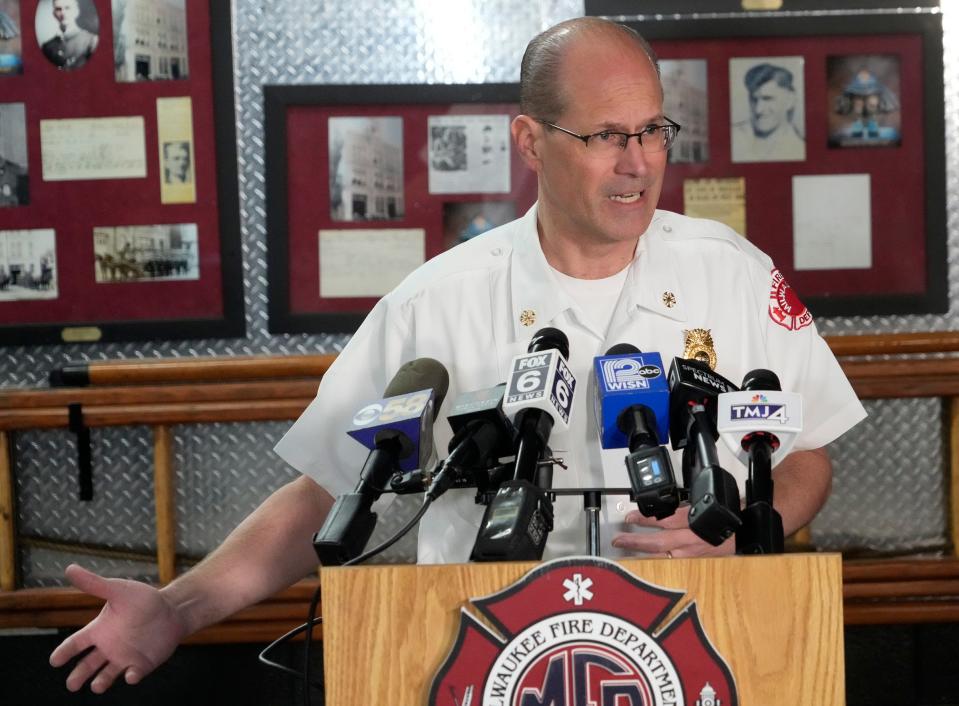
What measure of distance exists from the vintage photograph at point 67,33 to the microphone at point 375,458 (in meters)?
1.92

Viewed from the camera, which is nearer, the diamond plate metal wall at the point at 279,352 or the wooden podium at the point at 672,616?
the wooden podium at the point at 672,616

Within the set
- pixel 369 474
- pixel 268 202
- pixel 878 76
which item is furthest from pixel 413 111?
pixel 369 474

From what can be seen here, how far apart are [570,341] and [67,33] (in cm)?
167

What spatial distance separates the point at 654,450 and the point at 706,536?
0.29 feet

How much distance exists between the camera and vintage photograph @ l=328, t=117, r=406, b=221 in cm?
278

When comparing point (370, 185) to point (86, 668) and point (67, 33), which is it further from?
point (86, 668)

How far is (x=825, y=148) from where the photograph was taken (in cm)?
280

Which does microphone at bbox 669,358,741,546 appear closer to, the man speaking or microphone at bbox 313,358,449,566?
microphone at bbox 313,358,449,566

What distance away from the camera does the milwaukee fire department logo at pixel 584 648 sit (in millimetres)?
887

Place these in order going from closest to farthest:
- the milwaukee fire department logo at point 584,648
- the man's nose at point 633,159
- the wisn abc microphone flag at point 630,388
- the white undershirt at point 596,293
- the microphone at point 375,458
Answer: the milwaukee fire department logo at point 584,648
the microphone at point 375,458
the wisn abc microphone flag at point 630,388
the man's nose at point 633,159
the white undershirt at point 596,293

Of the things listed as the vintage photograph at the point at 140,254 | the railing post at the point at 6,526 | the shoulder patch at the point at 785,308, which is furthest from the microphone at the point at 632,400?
the railing post at the point at 6,526

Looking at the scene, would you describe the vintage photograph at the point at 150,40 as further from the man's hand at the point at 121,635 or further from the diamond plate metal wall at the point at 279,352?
the man's hand at the point at 121,635

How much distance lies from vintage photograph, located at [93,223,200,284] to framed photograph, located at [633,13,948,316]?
117cm

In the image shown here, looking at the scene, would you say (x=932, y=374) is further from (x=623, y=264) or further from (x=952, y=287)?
(x=623, y=264)
